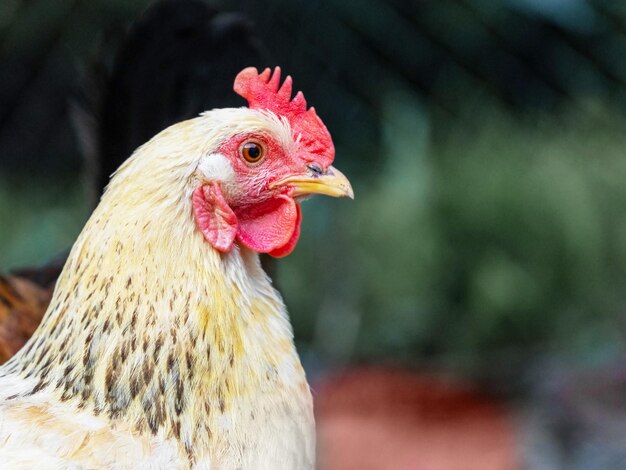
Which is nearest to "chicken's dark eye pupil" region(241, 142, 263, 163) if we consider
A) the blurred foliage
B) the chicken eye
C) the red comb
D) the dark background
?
the chicken eye

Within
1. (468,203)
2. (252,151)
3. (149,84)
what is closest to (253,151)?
(252,151)

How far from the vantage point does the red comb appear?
168 centimetres

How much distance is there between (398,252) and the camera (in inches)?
149

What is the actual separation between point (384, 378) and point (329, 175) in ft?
7.71

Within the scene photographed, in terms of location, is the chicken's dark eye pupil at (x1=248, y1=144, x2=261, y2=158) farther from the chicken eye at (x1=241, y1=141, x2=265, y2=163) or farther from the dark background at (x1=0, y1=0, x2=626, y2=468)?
the dark background at (x1=0, y1=0, x2=626, y2=468)

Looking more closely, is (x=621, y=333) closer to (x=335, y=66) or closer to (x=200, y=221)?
(x=335, y=66)

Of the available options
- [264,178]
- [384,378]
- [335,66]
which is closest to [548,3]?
[335,66]

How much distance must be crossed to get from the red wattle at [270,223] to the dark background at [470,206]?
1.98m

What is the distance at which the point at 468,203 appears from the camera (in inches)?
149

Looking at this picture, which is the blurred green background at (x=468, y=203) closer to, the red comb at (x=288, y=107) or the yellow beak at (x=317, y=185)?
the red comb at (x=288, y=107)

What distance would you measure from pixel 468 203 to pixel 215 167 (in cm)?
237

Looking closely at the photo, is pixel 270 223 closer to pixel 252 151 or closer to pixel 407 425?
pixel 252 151

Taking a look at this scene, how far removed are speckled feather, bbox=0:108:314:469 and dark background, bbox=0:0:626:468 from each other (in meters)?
2.11

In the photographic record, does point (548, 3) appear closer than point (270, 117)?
No
